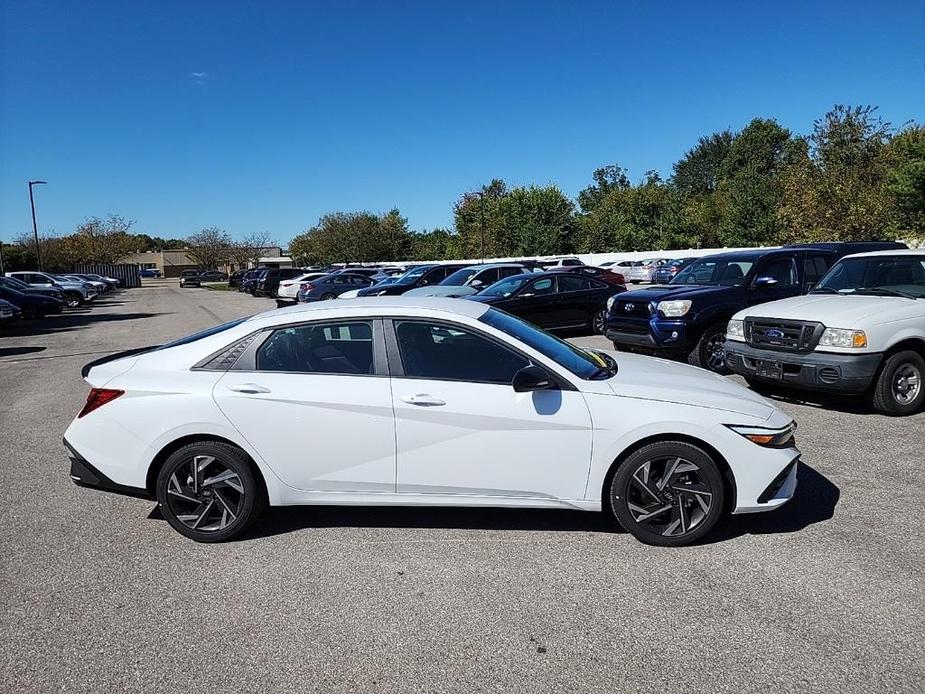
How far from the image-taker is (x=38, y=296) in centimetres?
2364

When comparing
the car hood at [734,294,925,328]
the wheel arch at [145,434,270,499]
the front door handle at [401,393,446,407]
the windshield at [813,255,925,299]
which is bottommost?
the wheel arch at [145,434,270,499]

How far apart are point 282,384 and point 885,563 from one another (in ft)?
12.0

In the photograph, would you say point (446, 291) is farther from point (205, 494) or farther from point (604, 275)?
point (205, 494)

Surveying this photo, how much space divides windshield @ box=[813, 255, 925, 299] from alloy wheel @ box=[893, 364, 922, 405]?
92 centimetres

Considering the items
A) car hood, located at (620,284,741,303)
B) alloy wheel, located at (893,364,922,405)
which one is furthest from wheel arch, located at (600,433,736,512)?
car hood, located at (620,284,741,303)

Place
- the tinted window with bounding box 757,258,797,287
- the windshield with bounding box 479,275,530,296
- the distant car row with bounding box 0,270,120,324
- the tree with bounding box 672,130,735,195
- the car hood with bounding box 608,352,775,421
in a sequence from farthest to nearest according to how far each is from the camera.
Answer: the tree with bounding box 672,130,735,195 < the distant car row with bounding box 0,270,120,324 < the windshield with bounding box 479,275,530,296 < the tinted window with bounding box 757,258,797,287 < the car hood with bounding box 608,352,775,421

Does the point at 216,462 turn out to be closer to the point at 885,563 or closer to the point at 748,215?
the point at 885,563

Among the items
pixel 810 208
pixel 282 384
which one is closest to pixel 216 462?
pixel 282 384

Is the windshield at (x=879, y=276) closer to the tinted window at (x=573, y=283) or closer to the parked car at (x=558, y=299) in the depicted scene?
the parked car at (x=558, y=299)

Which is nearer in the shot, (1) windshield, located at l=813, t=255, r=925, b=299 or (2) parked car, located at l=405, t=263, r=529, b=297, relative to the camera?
(1) windshield, located at l=813, t=255, r=925, b=299

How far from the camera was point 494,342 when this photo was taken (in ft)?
13.7

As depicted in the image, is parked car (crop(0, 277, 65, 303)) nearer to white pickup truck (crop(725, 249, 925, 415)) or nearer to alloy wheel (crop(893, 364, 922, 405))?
white pickup truck (crop(725, 249, 925, 415))

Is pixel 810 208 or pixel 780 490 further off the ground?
pixel 810 208

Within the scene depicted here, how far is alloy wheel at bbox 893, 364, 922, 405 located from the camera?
23.0ft
